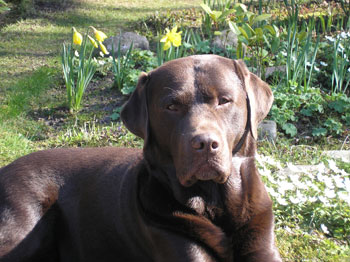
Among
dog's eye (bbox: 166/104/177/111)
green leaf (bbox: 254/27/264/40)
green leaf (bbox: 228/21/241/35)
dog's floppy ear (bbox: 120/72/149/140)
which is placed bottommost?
green leaf (bbox: 254/27/264/40)

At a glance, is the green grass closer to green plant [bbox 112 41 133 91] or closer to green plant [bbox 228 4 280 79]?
green plant [bbox 112 41 133 91]

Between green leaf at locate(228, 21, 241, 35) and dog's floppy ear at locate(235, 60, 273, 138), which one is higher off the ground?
dog's floppy ear at locate(235, 60, 273, 138)

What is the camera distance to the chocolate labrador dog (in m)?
3.23

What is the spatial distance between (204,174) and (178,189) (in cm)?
28

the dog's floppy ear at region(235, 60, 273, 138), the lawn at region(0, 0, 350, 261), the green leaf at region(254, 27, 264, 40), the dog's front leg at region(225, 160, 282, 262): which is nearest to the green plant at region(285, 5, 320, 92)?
the lawn at region(0, 0, 350, 261)

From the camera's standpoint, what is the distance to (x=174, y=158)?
3.29 m

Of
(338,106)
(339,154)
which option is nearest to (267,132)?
(339,154)

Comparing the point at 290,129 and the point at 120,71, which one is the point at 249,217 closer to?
the point at 290,129

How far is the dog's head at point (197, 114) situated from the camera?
122 inches

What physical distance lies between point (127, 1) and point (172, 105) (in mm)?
8656

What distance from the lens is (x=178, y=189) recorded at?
337 cm

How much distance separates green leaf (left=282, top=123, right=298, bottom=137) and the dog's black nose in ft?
10.4

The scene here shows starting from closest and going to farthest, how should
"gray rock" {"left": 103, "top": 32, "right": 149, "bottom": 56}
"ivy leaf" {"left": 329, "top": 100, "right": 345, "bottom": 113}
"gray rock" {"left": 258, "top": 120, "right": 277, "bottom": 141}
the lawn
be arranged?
the lawn, "gray rock" {"left": 258, "top": 120, "right": 277, "bottom": 141}, "ivy leaf" {"left": 329, "top": 100, "right": 345, "bottom": 113}, "gray rock" {"left": 103, "top": 32, "right": 149, "bottom": 56}

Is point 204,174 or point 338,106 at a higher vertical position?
point 204,174
